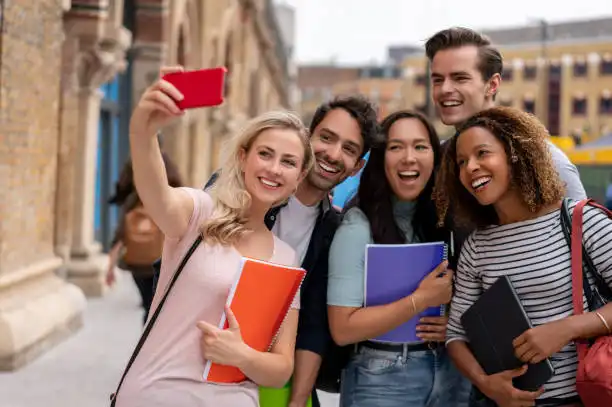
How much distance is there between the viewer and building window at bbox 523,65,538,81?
6309 cm

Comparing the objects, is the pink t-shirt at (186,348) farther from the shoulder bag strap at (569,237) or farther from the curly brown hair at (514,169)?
the shoulder bag strap at (569,237)

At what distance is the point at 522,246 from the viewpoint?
8.94ft

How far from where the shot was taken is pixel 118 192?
6.72 m

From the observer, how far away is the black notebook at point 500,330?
264 cm

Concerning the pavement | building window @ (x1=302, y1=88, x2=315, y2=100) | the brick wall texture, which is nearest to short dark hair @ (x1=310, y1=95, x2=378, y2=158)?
the pavement

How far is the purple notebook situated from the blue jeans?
0.07 m

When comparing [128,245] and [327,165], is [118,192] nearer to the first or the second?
[128,245]

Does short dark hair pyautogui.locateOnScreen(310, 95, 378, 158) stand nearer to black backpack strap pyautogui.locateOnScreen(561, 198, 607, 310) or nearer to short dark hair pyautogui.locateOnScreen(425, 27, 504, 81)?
short dark hair pyautogui.locateOnScreen(425, 27, 504, 81)

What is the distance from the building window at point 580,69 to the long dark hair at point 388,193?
62.6m

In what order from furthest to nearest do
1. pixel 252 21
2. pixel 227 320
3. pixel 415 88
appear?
pixel 415 88 → pixel 252 21 → pixel 227 320

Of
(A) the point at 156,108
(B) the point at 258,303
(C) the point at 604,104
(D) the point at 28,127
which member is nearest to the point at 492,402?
(B) the point at 258,303

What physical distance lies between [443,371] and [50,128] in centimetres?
532

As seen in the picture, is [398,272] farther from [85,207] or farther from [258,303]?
[85,207]

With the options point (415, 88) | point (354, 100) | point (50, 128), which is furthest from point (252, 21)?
point (415, 88)
